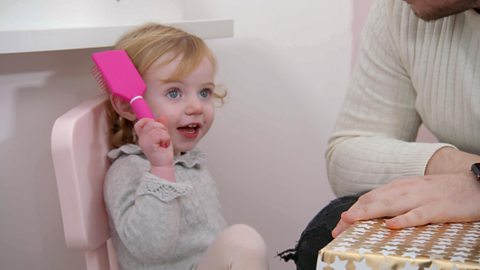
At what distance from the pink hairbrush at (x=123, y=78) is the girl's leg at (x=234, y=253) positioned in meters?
0.20

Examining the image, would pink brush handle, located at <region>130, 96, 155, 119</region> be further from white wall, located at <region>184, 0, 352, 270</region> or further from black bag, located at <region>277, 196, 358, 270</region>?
white wall, located at <region>184, 0, 352, 270</region>

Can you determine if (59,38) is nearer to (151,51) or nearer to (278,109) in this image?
(151,51)

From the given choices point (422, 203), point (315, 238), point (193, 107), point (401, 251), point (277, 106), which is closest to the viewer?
point (401, 251)

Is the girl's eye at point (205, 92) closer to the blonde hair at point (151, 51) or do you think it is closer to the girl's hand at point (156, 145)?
the blonde hair at point (151, 51)

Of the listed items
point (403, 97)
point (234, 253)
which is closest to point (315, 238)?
point (234, 253)

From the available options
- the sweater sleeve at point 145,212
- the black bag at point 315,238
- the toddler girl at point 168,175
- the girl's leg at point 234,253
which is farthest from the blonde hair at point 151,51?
the black bag at point 315,238

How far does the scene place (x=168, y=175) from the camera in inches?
34.1

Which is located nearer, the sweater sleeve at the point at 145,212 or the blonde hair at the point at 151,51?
the sweater sleeve at the point at 145,212

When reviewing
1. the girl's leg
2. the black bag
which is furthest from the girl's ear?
the black bag

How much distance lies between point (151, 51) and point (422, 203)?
1.62 ft

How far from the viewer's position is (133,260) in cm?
92

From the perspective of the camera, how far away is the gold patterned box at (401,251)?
42 cm

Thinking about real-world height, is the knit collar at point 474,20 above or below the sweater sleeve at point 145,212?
above

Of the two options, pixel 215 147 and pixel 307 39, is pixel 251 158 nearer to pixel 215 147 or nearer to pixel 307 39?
pixel 215 147
